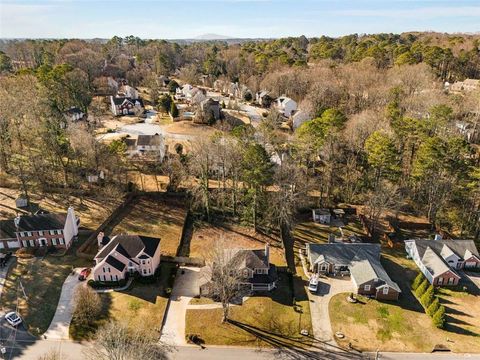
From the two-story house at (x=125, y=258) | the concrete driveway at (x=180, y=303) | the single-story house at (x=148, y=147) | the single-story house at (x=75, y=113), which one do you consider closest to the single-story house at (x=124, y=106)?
the single-story house at (x=75, y=113)

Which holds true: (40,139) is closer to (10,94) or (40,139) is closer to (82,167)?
(82,167)

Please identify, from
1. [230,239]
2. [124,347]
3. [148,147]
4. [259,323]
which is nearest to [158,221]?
[230,239]

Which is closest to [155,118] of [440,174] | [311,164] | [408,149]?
[311,164]

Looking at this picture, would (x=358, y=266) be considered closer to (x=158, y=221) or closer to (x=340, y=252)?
(x=340, y=252)

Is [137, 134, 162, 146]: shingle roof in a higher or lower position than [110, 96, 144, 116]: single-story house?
lower

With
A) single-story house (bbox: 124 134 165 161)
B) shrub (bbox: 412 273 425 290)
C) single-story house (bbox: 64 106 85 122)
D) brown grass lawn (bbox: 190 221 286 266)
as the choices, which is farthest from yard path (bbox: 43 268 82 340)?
single-story house (bbox: 64 106 85 122)

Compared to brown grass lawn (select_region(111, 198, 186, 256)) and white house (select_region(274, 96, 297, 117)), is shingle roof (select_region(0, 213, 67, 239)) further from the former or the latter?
white house (select_region(274, 96, 297, 117))
